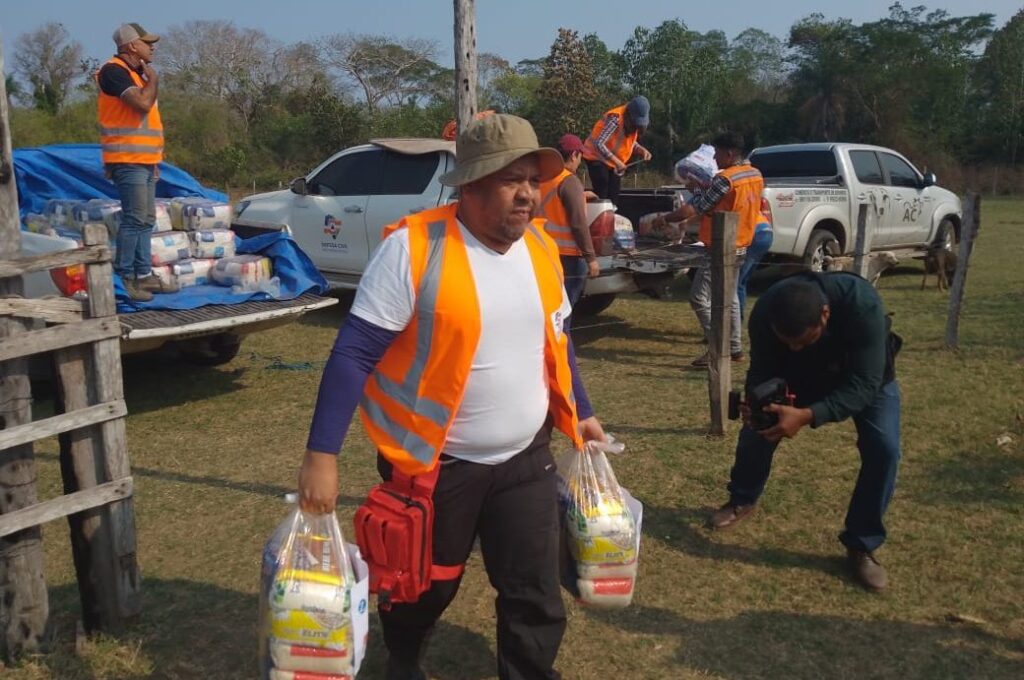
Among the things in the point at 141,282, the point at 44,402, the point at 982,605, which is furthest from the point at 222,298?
the point at 982,605

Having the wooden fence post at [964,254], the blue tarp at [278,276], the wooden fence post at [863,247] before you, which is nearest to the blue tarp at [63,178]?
the blue tarp at [278,276]

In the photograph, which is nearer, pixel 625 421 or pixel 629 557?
pixel 629 557

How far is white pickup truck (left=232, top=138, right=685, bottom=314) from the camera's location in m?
8.39

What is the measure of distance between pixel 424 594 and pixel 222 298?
14.0 ft

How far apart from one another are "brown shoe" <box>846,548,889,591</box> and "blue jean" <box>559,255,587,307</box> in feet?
11.5

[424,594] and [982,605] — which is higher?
[424,594]

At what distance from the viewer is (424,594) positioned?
2.81 metres

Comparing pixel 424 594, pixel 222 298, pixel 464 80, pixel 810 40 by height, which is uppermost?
pixel 810 40

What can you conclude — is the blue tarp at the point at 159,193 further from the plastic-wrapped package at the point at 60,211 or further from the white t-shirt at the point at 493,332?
the white t-shirt at the point at 493,332

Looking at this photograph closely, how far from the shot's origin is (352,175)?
974 centimetres

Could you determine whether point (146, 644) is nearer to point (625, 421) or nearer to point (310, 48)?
point (625, 421)

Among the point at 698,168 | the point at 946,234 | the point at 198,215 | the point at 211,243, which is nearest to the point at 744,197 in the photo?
the point at 698,168

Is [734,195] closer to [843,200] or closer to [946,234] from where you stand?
[843,200]

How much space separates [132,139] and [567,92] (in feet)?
129
